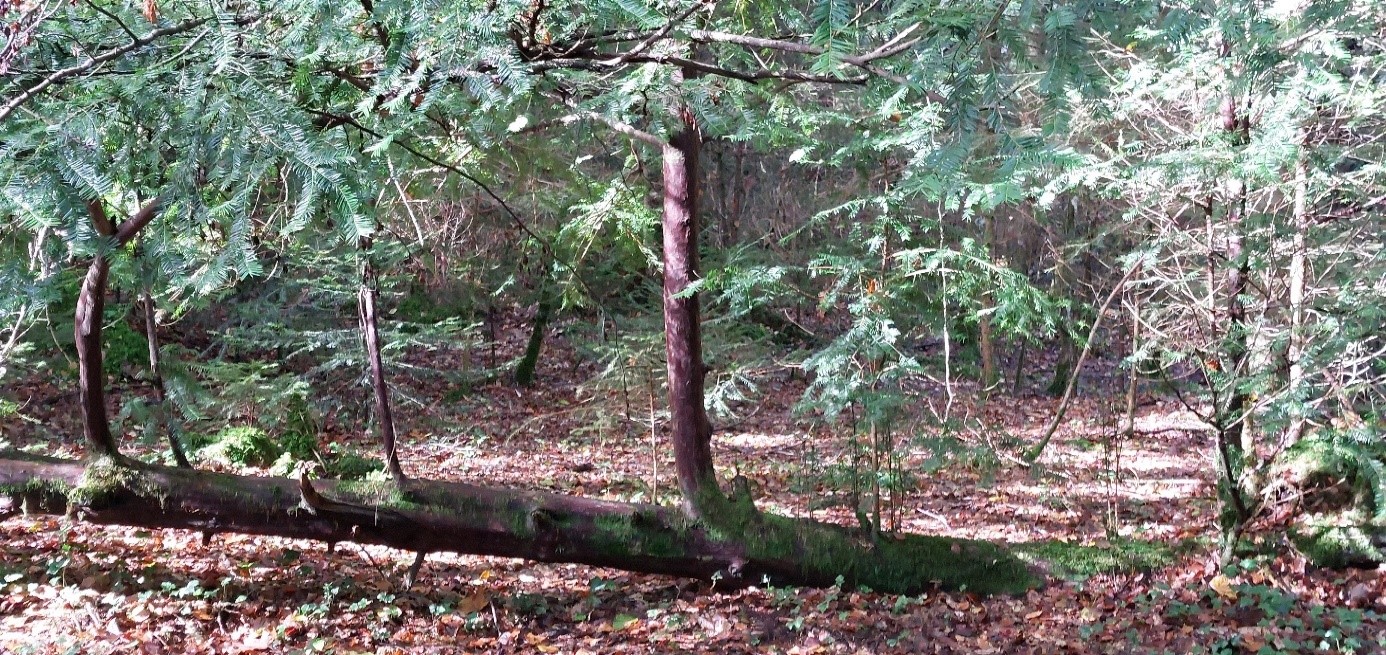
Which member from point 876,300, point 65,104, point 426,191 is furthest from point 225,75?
point 876,300

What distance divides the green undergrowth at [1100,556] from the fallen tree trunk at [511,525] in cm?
16

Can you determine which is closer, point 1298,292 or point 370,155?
point 370,155

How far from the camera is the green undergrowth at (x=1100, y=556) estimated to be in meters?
5.34

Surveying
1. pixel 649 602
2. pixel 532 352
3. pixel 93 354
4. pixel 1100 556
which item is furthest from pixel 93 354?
pixel 532 352

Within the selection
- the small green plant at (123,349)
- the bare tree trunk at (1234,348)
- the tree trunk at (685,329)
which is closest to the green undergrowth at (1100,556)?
the bare tree trunk at (1234,348)

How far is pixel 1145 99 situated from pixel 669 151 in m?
3.79

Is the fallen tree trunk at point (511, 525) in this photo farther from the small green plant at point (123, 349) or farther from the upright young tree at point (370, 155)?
the small green plant at point (123, 349)

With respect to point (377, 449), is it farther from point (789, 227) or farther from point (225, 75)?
point (225, 75)

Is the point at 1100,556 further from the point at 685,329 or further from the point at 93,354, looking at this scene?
the point at 93,354

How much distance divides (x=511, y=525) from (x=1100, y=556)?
361 cm

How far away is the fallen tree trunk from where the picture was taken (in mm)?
4875

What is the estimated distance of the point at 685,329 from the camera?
5.66m

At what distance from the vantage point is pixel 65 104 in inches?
120

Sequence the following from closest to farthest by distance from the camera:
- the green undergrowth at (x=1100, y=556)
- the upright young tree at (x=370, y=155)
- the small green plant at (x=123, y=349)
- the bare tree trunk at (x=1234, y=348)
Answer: the upright young tree at (x=370, y=155), the bare tree trunk at (x=1234, y=348), the green undergrowth at (x=1100, y=556), the small green plant at (x=123, y=349)
